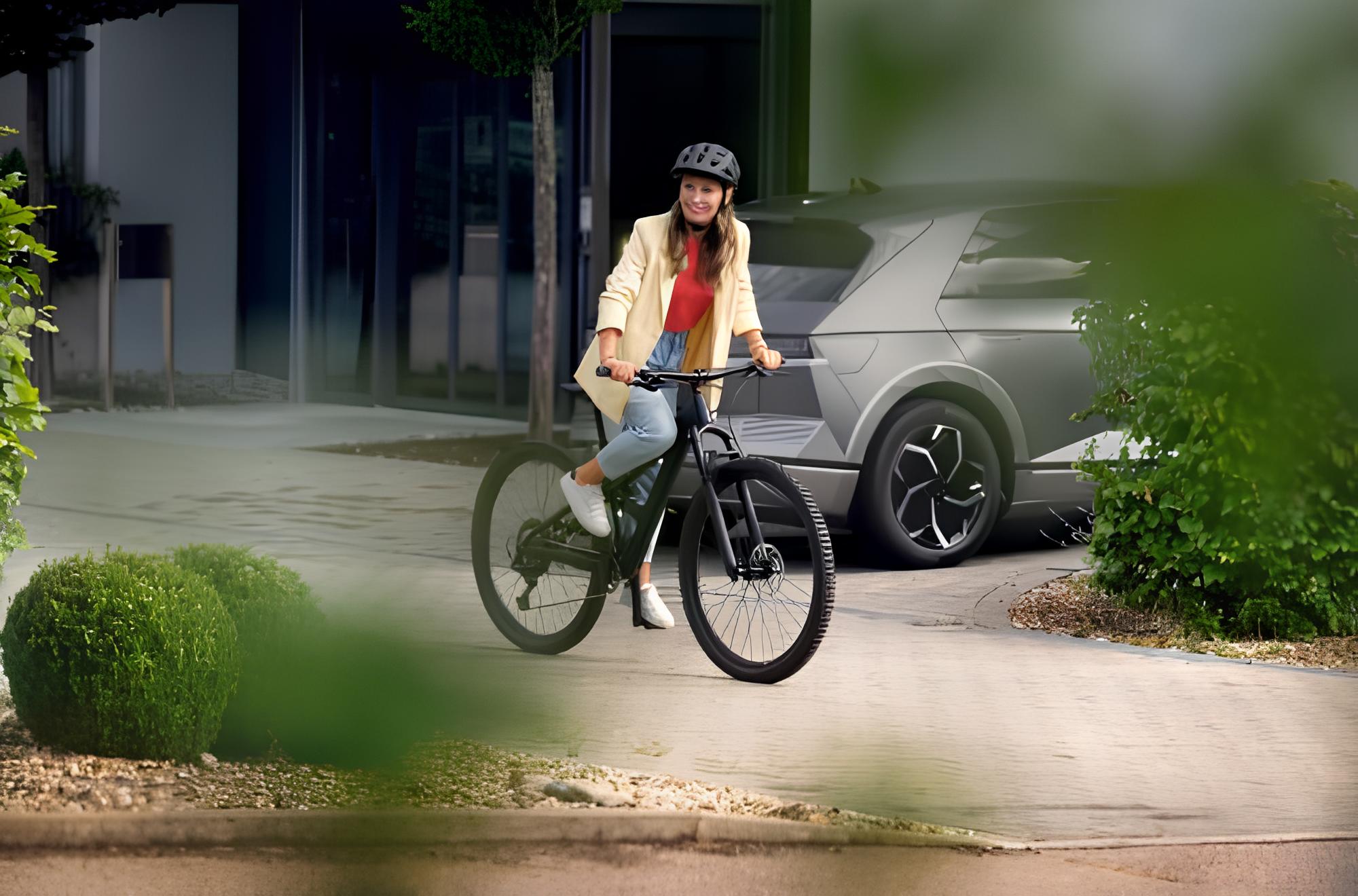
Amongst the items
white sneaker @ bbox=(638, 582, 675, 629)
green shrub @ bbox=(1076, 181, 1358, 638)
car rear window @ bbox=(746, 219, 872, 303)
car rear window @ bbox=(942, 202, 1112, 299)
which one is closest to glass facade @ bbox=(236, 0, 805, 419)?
white sneaker @ bbox=(638, 582, 675, 629)

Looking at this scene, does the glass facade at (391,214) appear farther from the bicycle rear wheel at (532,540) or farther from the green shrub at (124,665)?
the green shrub at (124,665)

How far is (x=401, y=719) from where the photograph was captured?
1.30 metres

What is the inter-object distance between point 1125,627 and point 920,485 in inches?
52.0

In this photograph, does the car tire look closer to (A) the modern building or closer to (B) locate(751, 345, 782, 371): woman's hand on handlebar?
(B) locate(751, 345, 782, 371): woman's hand on handlebar

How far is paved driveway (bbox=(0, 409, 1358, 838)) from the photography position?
5.43ft

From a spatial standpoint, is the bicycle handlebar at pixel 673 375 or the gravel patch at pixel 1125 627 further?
the gravel patch at pixel 1125 627

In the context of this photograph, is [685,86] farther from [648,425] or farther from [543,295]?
[543,295]

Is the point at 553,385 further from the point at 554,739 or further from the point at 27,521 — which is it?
the point at 554,739

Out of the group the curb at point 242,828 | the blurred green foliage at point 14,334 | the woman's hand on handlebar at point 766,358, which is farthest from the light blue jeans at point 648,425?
the curb at point 242,828

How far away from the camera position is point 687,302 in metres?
5.14

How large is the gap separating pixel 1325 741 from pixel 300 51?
518 inches

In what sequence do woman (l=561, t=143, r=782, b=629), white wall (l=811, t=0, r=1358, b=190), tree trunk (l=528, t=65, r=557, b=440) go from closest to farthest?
white wall (l=811, t=0, r=1358, b=190)
woman (l=561, t=143, r=782, b=629)
tree trunk (l=528, t=65, r=557, b=440)

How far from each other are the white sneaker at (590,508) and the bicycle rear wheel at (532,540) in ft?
0.21

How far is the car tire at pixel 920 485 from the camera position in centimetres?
738
